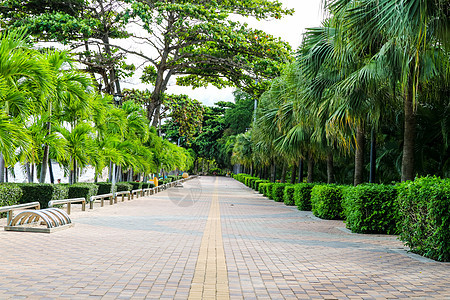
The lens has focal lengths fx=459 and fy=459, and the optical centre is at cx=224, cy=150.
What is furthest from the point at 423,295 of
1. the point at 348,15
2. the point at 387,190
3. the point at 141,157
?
the point at 141,157

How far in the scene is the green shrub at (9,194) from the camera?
11.2 m

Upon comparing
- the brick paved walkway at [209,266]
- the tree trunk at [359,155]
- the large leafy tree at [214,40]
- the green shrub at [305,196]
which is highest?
the large leafy tree at [214,40]

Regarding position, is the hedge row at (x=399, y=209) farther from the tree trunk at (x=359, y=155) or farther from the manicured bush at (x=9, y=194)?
the manicured bush at (x=9, y=194)

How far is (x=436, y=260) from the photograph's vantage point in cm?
753

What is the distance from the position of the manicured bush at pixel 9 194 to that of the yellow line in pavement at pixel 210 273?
5.21 meters

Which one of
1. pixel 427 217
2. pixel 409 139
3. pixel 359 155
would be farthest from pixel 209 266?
pixel 359 155

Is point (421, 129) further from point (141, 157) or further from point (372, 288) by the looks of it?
point (141, 157)

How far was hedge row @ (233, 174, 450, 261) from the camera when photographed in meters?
7.28

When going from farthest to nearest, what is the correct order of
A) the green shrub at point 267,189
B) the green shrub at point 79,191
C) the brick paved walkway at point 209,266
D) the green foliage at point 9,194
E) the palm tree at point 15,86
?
1. the green shrub at point 267,189
2. the green shrub at point 79,191
3. the green foliage at point 9,194
4. the palm tree at point 15,86
5. the brick paved walkway at point 209,266

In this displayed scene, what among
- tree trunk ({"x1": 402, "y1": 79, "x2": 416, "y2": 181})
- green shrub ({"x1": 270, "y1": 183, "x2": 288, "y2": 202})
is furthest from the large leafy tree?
tree trunk ({"x1": 402, "y1": 79, "x2": 416, "y2": 181})

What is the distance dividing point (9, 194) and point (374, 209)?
910cm

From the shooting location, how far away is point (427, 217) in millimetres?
7609

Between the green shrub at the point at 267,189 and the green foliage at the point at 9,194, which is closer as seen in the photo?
the green foliage at the point at 9,194

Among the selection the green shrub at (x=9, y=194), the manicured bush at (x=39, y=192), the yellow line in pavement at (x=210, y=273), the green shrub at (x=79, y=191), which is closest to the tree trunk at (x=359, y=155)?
the yellow line in pavement at (x=210, y=273)
